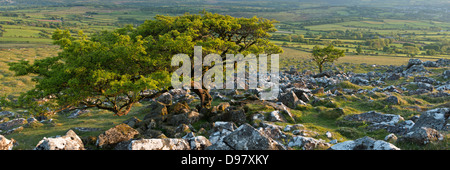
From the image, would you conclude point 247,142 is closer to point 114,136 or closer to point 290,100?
point 114,136

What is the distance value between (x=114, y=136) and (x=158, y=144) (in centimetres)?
489

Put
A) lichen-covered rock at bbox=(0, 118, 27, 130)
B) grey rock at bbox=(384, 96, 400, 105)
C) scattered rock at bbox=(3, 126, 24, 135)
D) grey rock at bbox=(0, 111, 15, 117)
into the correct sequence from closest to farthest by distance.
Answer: scattered rock at bbox=(3, 126, 24, 135), lichen-covered rock at bbox=(0, 118, 27, 130), grey rock at bbox=(384, 96, 400, 105), grey rock at bbox=(0, 111, 15, 117)

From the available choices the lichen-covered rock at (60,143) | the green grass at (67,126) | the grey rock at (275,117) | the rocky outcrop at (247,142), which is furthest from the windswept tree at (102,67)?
the rocky outcrop at (247,142)

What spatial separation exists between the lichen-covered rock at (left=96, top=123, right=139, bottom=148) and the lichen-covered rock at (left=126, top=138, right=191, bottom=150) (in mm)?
3787

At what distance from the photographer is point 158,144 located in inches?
484

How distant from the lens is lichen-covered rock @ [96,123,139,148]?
1503cm

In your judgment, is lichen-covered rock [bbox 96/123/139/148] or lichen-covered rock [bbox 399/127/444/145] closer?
lichen-covered rock [bbox 399/127/444/145]

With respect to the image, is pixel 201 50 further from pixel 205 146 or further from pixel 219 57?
pixel 205 146

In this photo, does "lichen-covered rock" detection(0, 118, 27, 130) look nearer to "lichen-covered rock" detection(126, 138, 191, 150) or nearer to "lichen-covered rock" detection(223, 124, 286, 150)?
"lichen-covered rock" detection(126, 138, 191, 150)

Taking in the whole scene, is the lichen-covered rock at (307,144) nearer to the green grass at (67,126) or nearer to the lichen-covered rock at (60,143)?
the lichen-covered rock at (60,143)

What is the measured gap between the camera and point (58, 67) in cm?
1883

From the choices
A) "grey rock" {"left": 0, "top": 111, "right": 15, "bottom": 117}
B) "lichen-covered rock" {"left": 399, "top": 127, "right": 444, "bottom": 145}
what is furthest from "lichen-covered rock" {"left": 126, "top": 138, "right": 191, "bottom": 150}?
"grey rock" {"left": 0, "top": 111, "right": 15, "bottom": 117}
